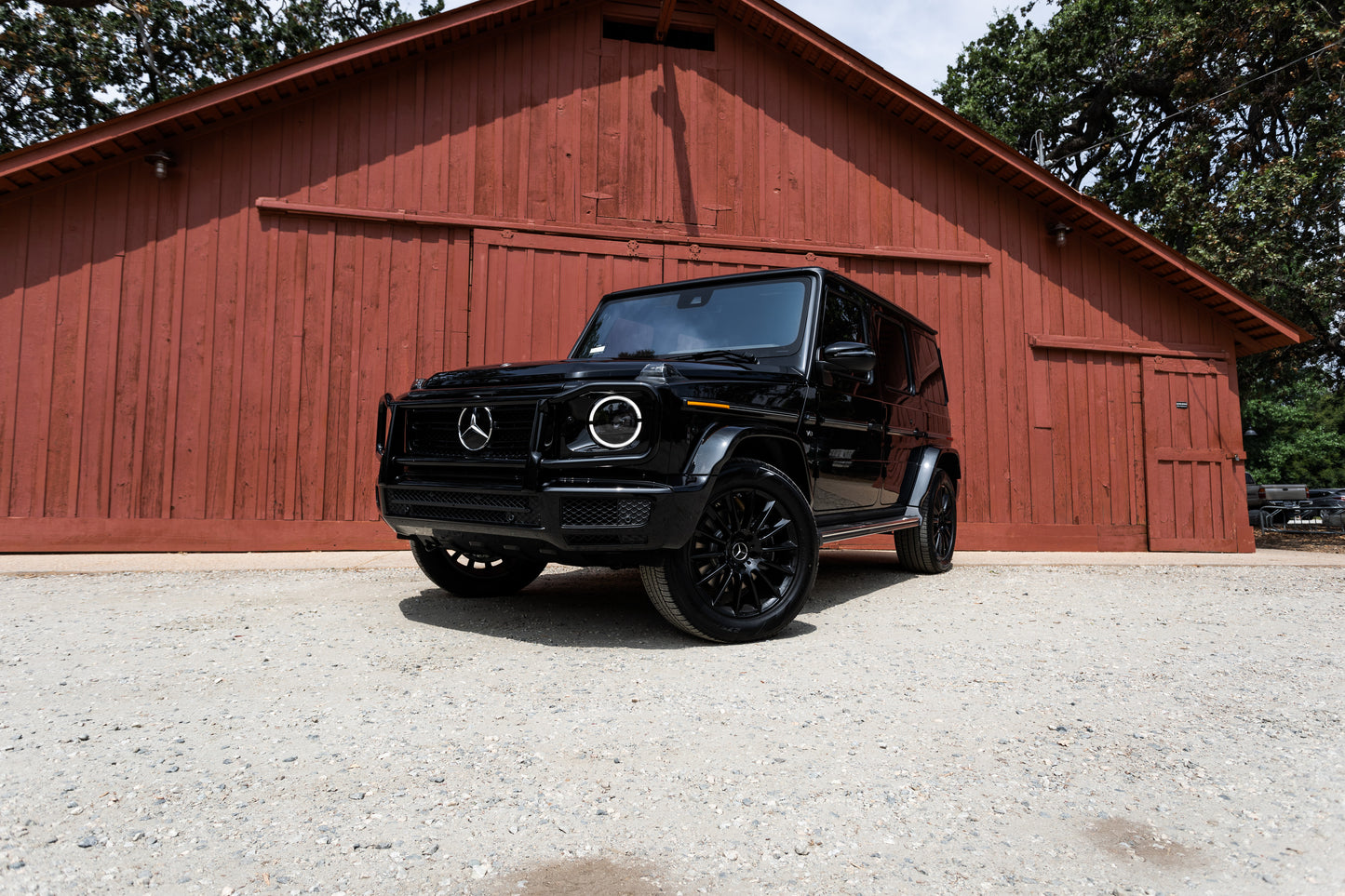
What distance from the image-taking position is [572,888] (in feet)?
4.84

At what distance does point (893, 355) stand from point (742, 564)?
8.52ft

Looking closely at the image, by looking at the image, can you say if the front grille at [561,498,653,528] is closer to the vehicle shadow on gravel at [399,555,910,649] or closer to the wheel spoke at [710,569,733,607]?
the wheel spoke at [710,569,733,607]

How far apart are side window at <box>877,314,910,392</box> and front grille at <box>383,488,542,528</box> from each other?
113 inches

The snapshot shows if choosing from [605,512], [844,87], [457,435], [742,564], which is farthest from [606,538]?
[844,87]

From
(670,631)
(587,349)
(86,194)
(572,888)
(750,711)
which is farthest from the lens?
(86,194)

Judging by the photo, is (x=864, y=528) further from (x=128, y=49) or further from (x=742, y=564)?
(x=128, y=49)

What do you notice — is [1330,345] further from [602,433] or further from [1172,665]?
[602,433]

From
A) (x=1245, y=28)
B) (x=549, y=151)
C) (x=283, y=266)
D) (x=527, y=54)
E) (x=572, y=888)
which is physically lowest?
(x=572, y=888)

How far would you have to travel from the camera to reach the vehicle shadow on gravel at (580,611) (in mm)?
3570

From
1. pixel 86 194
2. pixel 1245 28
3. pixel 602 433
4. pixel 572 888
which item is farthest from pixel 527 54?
pixel 1245 28

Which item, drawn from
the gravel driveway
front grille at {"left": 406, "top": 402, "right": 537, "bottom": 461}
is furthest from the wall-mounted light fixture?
front grille at {"left": 406, "top": 402, "right": 537, "bottom": 461}

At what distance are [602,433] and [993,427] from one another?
654 centimetres

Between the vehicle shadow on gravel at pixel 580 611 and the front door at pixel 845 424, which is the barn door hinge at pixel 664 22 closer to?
the front door at pixel 845 424

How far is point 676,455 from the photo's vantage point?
10.4 feet
